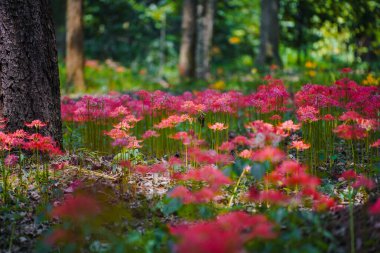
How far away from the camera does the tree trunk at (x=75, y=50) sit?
10.4 meters

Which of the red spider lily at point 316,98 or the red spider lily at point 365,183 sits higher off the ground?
the red spider lily at point 316,98

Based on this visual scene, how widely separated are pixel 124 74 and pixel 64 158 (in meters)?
11.5

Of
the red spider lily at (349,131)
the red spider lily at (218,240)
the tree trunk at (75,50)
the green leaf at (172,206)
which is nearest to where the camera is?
the red spider lily at (218,240)

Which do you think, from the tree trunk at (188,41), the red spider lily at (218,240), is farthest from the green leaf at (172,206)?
the tree trunk at (188,41)

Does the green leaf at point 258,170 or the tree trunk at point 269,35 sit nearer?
the green leaf at point 258,170

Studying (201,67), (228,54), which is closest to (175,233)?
(201,67)

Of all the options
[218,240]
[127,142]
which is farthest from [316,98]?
[218,240]

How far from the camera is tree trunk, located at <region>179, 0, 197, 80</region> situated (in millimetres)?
11797

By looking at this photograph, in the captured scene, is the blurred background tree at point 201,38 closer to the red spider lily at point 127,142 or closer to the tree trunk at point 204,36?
the tree trunk at point 204,36

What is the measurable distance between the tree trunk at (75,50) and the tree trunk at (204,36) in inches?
145

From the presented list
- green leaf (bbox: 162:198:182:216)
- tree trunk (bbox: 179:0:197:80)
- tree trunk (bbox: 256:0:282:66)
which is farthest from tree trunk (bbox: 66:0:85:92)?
green leaf (bbox: 162:198:182:216)

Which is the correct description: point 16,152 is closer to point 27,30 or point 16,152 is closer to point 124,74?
point 27,30

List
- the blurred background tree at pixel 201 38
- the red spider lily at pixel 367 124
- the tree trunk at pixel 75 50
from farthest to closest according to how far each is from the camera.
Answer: the blurred background tree at pixel 201 38 < the tree trunk at pixel 75 50 < the red spider lily at pixel 367 124

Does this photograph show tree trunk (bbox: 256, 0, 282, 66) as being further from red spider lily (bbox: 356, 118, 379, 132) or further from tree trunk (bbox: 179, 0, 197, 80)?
red spider lily (bbox: 356, 118, 379, 132)
